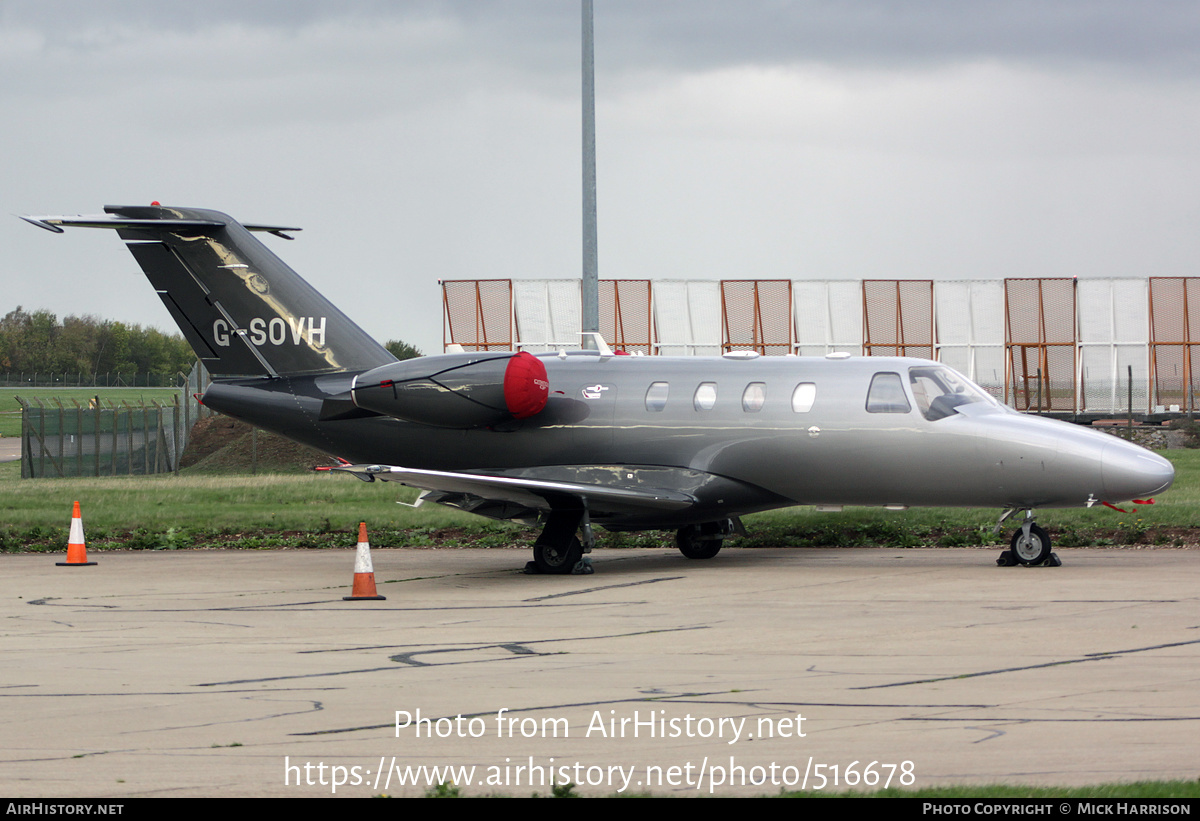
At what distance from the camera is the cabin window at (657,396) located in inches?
694

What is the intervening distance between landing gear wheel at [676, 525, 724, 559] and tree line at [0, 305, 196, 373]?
123344 mm

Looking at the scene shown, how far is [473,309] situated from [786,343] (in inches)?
337

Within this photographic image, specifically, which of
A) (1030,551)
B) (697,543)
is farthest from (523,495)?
(1030,551)

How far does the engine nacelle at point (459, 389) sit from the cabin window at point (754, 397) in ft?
8.51

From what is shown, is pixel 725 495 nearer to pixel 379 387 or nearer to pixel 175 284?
pixel 379 387

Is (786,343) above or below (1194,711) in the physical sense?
above

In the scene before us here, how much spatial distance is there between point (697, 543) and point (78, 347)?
133534mm

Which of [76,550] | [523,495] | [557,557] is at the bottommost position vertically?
[557,557]

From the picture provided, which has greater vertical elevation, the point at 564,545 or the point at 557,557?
the point at 564,545

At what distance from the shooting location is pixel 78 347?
140 meters

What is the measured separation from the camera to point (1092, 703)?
8211 mm

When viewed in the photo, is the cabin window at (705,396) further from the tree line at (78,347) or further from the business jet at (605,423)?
the tree line at (78,347)

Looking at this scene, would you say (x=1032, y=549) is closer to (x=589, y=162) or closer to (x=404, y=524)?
(x=589, y=162)

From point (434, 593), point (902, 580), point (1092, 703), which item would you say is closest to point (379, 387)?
point (434, 593)
